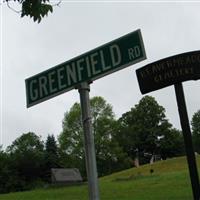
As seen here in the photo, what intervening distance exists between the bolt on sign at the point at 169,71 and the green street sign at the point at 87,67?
3.05 metres

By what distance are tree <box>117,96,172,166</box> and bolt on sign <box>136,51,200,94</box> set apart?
84.0 metres

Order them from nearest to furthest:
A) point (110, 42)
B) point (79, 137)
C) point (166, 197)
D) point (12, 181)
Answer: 1. point (110, 42)
2. point (166, 197)
3. point (12, 181)
4. point (79, 137)

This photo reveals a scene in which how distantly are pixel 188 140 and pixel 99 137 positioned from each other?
238 ft

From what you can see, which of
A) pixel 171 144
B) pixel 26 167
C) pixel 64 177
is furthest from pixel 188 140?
pixel 171 144

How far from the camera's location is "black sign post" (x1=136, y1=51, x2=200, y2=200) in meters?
7.19

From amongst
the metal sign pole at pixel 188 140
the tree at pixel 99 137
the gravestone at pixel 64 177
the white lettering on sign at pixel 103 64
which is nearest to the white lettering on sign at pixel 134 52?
the white lettering on sign at pixel 103 64

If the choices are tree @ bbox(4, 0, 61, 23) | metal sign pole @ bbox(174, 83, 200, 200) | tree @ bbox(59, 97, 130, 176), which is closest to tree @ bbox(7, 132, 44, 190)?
tree @ bbox(59, 97, 130, 176)

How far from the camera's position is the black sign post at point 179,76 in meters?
7.19

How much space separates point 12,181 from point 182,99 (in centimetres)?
6699

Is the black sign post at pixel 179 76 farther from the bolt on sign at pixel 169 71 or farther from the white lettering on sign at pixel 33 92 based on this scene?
the white lettering on sign at pixel 33 92

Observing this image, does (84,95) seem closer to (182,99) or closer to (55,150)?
(182,99)

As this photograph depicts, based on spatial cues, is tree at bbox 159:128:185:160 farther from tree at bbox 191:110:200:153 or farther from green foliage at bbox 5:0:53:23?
green foliage at bbox 5:0:53:23

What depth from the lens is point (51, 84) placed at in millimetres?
4480

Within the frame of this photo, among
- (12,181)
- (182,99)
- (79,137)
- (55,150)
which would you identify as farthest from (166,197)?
(55,150)
